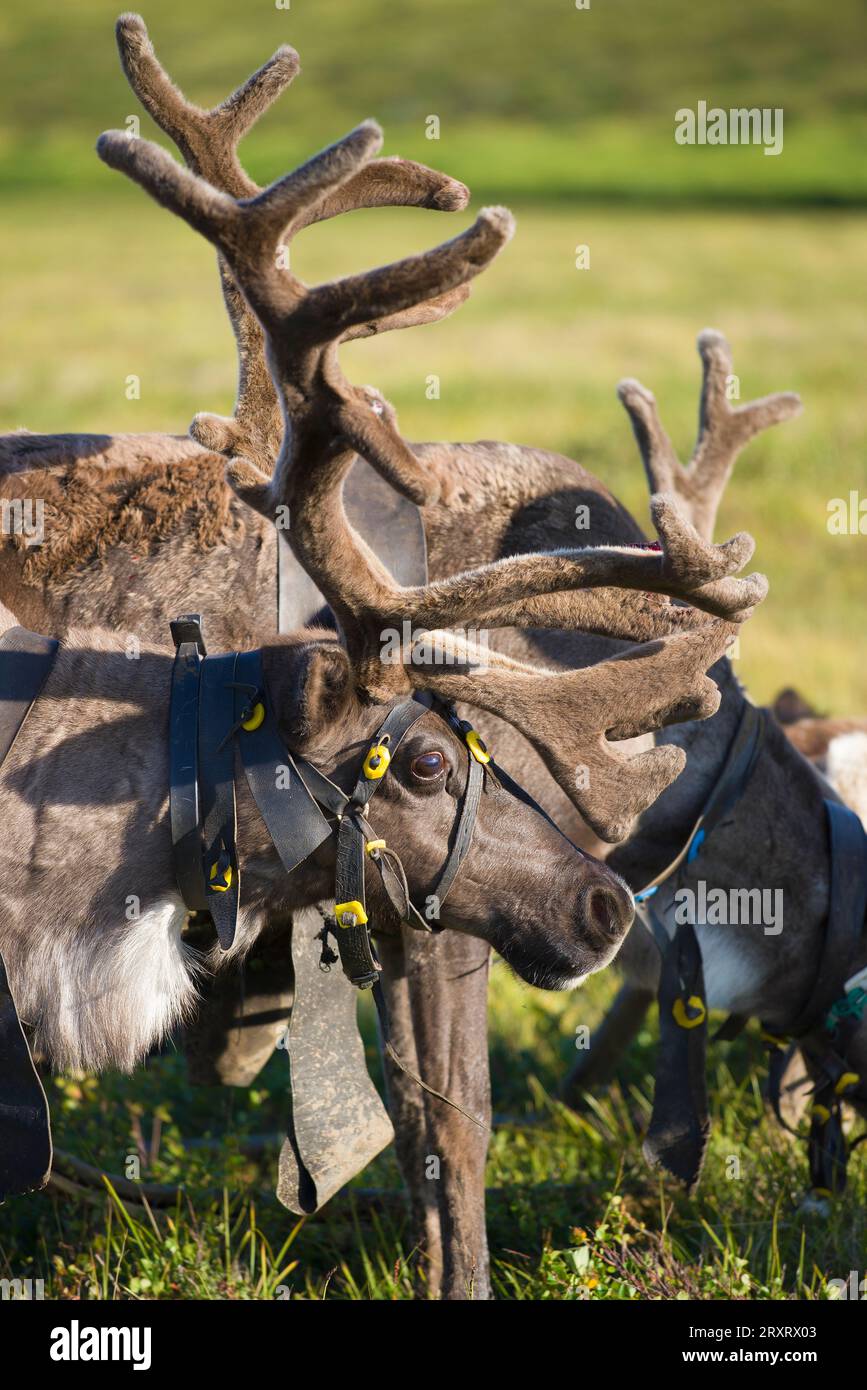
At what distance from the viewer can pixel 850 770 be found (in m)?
5.10

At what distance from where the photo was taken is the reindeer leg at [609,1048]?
17.1 ft

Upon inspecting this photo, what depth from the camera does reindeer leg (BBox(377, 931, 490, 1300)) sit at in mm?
3836

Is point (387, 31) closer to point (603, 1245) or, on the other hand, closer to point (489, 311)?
point (489, 311)

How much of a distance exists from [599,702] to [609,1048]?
2246mm

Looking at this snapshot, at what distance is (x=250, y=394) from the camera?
3.68 metres

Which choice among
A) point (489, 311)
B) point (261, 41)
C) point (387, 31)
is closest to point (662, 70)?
point (387, 31)

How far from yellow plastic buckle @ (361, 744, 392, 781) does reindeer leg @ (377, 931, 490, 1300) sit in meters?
0.83

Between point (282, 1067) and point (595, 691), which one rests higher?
point (595, 691)

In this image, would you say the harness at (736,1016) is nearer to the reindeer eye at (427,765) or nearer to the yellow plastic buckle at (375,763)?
the reindeer eye at (427,765)

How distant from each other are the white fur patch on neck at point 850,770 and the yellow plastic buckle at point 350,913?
7.88 feet

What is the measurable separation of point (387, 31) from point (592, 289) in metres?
29.5
